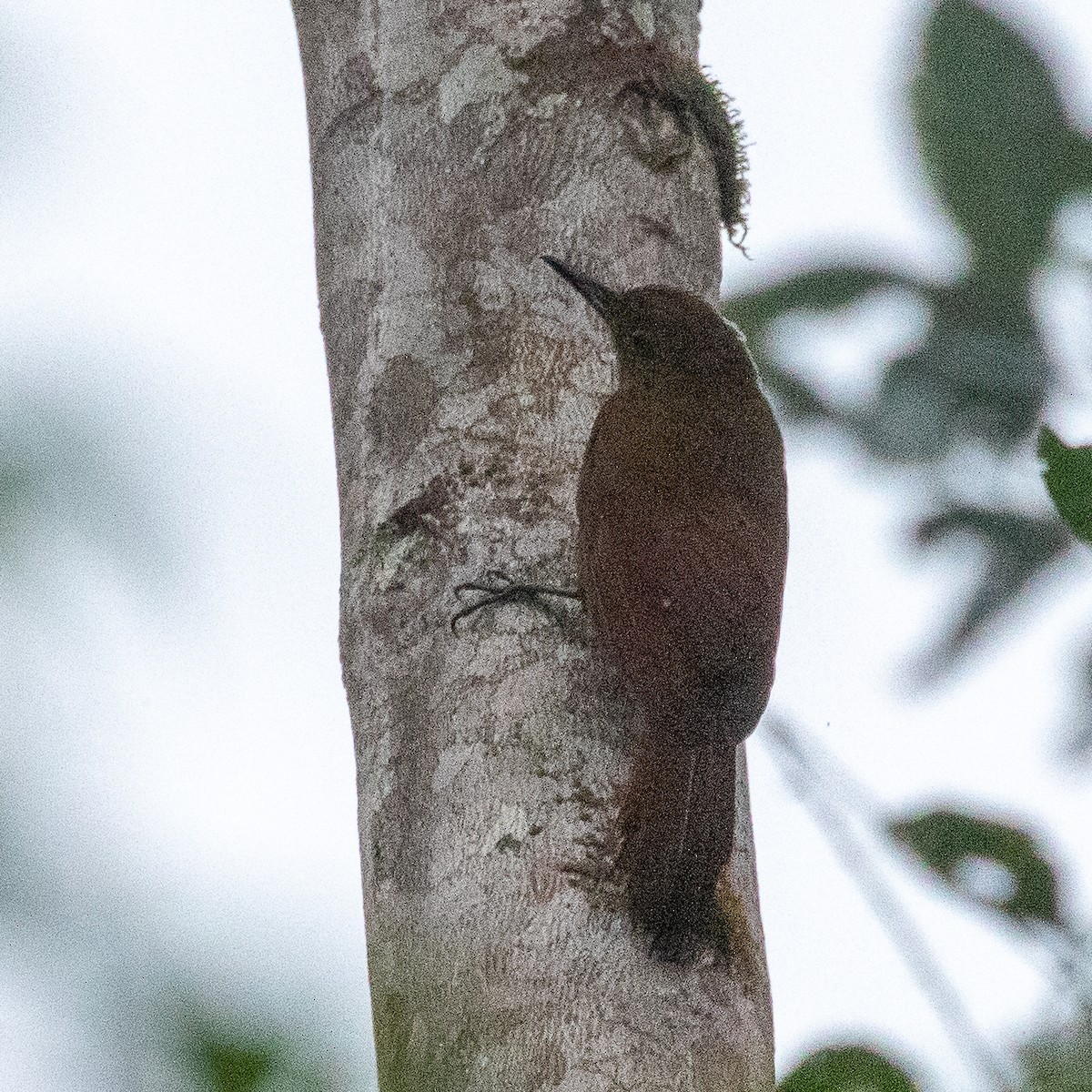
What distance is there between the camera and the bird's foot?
227cm

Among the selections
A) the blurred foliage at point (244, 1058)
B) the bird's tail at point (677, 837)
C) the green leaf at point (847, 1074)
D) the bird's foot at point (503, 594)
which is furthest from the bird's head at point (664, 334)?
the blurred foliage at point (244, 1058)

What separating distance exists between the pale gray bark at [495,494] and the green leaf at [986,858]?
34 centimetres

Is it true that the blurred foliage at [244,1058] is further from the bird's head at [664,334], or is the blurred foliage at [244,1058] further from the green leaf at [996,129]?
the green leaf at [996,129]

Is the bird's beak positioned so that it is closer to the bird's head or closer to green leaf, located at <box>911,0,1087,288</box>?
the bird's head

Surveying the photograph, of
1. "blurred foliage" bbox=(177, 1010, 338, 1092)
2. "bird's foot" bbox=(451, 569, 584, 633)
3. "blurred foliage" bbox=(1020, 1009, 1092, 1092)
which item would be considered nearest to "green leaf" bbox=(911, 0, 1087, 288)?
"bird's foot" bbox=(451, 569, 584, 633)

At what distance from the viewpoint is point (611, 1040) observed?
1844 mm

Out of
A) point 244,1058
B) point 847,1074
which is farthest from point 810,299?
point 244,1058

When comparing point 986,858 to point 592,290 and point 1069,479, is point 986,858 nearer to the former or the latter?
point 1069,479

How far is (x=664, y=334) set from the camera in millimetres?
2688

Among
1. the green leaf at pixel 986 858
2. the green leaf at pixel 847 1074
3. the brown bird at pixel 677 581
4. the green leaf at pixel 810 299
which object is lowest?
the green leaf at pixel 847 1074

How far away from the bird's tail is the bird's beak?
2.35ft

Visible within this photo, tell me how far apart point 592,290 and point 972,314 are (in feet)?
2.21

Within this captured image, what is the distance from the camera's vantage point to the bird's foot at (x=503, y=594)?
227cm

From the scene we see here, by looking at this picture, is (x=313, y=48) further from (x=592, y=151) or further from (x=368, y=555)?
(x=368, y=555)
